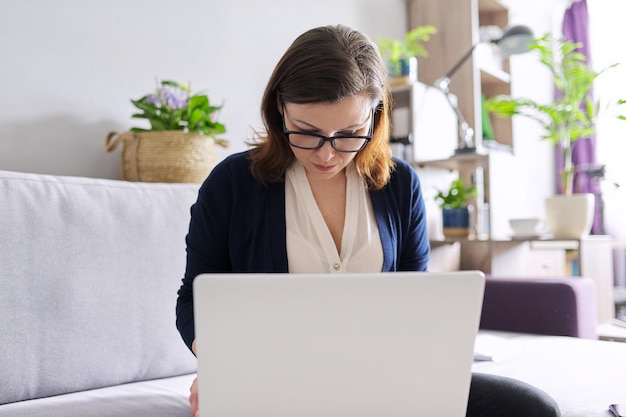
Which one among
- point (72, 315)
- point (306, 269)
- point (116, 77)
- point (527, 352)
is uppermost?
point (116, 77)

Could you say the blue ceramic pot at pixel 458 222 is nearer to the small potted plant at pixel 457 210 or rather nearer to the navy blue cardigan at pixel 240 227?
the small potted plant at pixel 457 210

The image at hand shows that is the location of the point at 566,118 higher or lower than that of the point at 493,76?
lower

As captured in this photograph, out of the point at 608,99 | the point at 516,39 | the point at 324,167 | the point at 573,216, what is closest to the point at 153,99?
the point at 324,167

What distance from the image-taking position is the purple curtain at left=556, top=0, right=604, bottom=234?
377 cm

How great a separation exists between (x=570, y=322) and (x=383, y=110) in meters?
1.09

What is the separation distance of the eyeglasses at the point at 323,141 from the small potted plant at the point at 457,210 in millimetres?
1474

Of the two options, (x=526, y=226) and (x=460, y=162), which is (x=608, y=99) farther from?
(x=526, y=226)

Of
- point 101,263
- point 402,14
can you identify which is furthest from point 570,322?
point 402,14

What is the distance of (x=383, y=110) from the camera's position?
1.23 meters

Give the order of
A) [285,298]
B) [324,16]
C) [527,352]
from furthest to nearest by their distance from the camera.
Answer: [324,16] → [527,352] → [285,298]

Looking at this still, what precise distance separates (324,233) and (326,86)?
30cm

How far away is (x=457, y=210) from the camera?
2525mm

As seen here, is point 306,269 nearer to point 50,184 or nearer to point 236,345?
point 236,345

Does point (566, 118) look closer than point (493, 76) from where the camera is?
Yes
